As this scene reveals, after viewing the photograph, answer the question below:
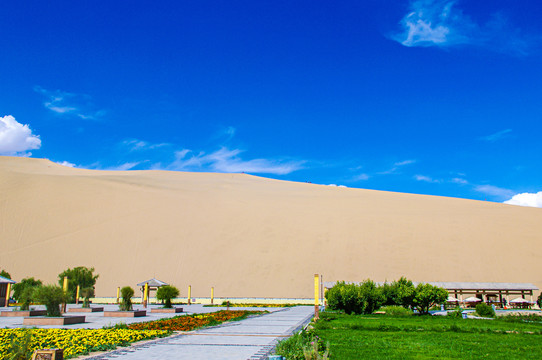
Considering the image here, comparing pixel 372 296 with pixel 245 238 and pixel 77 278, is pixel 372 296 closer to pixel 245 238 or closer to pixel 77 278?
pixel 77 278

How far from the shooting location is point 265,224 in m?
52.8

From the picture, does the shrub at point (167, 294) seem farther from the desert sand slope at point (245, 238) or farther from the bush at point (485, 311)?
the desert sand slope at point (245, 238)

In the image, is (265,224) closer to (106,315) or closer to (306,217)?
(306,217)

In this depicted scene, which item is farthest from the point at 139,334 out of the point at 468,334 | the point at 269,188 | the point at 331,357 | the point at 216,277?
the point at 269,188

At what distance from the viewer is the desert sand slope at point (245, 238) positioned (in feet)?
142

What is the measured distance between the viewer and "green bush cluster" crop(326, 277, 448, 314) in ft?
76.1

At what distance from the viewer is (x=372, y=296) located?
77.5 ft

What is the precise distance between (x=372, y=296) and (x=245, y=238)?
27.1 metres

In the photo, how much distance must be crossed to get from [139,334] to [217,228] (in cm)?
3972

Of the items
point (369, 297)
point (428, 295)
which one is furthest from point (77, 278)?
point (428, 295)

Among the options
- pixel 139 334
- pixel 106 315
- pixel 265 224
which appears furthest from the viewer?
pixel 265 224

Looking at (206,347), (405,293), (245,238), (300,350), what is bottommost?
(206,347)

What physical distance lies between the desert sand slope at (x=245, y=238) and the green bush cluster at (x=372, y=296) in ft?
59.4

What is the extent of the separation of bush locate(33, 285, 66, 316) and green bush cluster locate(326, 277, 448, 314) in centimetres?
1266
